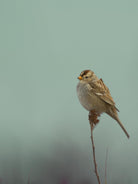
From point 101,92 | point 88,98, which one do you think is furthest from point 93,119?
point 101,92

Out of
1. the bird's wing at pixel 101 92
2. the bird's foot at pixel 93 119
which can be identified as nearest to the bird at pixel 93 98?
the bird's wing at pixel 101 92

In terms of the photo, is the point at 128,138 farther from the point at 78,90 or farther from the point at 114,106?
the point at 78,90

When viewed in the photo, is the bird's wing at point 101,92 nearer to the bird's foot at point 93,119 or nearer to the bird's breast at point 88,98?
the bird's breast at point 88,98

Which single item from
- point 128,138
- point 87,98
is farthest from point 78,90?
point 128,138

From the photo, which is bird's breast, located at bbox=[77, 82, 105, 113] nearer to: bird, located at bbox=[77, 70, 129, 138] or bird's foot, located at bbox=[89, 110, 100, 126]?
bird, located at bbox=[77, 70, 129, 138]

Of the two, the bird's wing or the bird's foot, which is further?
the bird's wing

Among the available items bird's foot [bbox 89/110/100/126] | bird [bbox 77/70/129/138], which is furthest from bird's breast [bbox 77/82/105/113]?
bird's foot [bbox 89/110/100/126]

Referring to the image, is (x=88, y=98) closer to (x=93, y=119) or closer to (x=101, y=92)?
(x=101, y=92)

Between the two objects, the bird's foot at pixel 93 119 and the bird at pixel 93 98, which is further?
the bird at pixel 93 98
